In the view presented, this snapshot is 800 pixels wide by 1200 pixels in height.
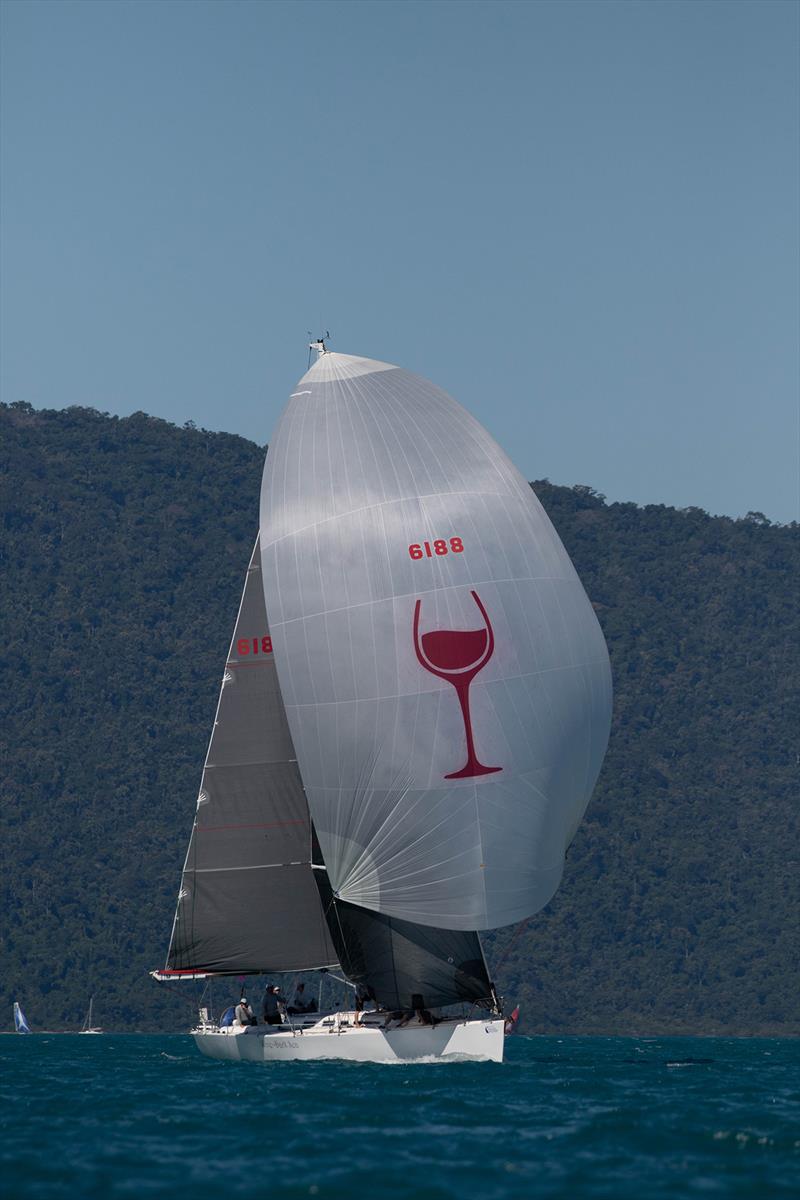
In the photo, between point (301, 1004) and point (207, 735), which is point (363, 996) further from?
point (207, 735)

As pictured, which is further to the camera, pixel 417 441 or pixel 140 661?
pixel 140 661

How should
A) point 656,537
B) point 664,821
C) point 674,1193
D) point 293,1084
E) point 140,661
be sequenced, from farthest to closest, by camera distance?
point 656,537, point 140,661, point 664,821, point 293,1084, point 674,1193

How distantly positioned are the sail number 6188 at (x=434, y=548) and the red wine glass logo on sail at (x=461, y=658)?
3.98 feet

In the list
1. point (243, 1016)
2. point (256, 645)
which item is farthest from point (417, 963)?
point (256, 645)

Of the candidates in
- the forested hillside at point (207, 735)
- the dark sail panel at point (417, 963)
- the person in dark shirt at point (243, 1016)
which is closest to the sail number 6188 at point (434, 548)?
the dark sail panel at point (417, 963)

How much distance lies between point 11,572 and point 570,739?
11189 centimetres

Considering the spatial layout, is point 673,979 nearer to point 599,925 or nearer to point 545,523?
point 599,925

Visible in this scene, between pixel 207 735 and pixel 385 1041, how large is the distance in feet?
299

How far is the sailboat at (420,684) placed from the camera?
31578 mm

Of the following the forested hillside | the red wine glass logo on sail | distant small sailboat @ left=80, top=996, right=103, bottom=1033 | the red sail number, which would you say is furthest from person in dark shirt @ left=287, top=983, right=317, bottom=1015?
the forested hillside

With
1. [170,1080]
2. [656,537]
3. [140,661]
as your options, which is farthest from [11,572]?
[170,1080]

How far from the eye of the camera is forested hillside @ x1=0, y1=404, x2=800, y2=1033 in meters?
109

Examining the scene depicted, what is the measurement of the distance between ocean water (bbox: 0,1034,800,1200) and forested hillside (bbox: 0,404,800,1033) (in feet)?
238

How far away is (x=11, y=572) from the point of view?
14025 cm
